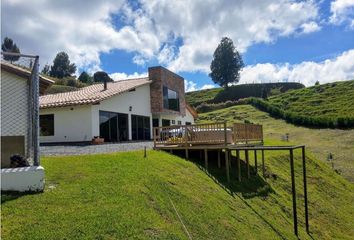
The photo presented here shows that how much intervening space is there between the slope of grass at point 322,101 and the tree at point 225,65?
56.7 feet

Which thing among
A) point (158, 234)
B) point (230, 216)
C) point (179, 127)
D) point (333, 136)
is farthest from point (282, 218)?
point (333, 136)

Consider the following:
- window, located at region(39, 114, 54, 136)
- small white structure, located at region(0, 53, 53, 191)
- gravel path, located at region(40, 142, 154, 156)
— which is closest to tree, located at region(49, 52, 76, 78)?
window, located at region(39, 114, 54, 136)

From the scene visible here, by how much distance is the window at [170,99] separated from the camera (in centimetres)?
3100

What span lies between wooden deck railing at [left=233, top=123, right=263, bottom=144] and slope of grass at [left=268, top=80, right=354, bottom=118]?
34.3m

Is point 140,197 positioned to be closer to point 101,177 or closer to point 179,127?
point 101,177

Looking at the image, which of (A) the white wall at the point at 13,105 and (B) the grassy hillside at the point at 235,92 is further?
(B) the grassy hillside at the point at 235,92

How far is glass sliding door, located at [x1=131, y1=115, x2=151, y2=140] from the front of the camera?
2717cm

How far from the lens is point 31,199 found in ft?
26.3

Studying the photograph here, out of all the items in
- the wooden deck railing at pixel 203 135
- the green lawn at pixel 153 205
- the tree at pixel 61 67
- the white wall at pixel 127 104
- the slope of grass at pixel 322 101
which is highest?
the tree at pixel 61 67

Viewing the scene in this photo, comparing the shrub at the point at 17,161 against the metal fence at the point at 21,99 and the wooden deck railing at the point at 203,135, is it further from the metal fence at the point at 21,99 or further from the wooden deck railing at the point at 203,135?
the wooden deck railing at the point at 203,135

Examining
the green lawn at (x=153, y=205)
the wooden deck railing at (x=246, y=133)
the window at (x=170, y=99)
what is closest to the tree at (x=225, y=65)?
the window at (x=170, y=99)

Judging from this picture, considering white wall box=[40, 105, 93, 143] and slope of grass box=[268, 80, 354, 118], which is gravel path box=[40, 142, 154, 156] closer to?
white wall box=[40, 105, 93, 143]

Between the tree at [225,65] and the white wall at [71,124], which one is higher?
the tree at [225,65]

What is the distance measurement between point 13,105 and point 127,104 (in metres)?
17.4
